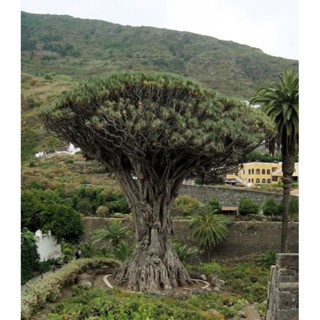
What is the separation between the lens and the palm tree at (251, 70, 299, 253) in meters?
22.8

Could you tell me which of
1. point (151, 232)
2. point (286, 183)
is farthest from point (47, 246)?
point (286, 183)

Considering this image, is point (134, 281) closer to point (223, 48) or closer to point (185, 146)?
point (185, 146)

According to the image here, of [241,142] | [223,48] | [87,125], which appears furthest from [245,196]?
[223,48]

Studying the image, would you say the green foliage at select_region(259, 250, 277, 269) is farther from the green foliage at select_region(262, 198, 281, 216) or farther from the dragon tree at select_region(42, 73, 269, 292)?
the dragon tree at select_region(42, 73, 269, 292)

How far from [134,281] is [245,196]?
21.3 meters

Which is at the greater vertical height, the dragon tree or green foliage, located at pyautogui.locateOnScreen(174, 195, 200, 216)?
the dragon tree

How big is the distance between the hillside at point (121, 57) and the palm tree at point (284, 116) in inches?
1791

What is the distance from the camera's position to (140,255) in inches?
691

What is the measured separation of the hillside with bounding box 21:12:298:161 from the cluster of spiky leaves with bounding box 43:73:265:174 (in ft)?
164

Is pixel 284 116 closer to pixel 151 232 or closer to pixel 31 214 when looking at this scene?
Result: pixel 151 232

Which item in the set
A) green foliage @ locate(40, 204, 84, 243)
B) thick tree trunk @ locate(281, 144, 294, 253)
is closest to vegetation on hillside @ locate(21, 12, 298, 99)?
green foliage @ locate(40, 204, 84, 243)

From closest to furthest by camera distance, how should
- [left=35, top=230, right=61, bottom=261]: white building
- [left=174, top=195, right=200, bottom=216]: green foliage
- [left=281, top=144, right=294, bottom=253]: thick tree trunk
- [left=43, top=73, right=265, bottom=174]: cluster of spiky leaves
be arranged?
1. [left=43, top=73, right=265, bottom=174]: cluster of spiky leaves
2. [left=281, top=144, right=294, bottom=253]: thick tree trunk
3. [left=35, top=230, right=61, bottom=261]: white building
4. [left=174, top=195, right=200, bottom=216]: green foliage

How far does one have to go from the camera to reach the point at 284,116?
74.2 ft
